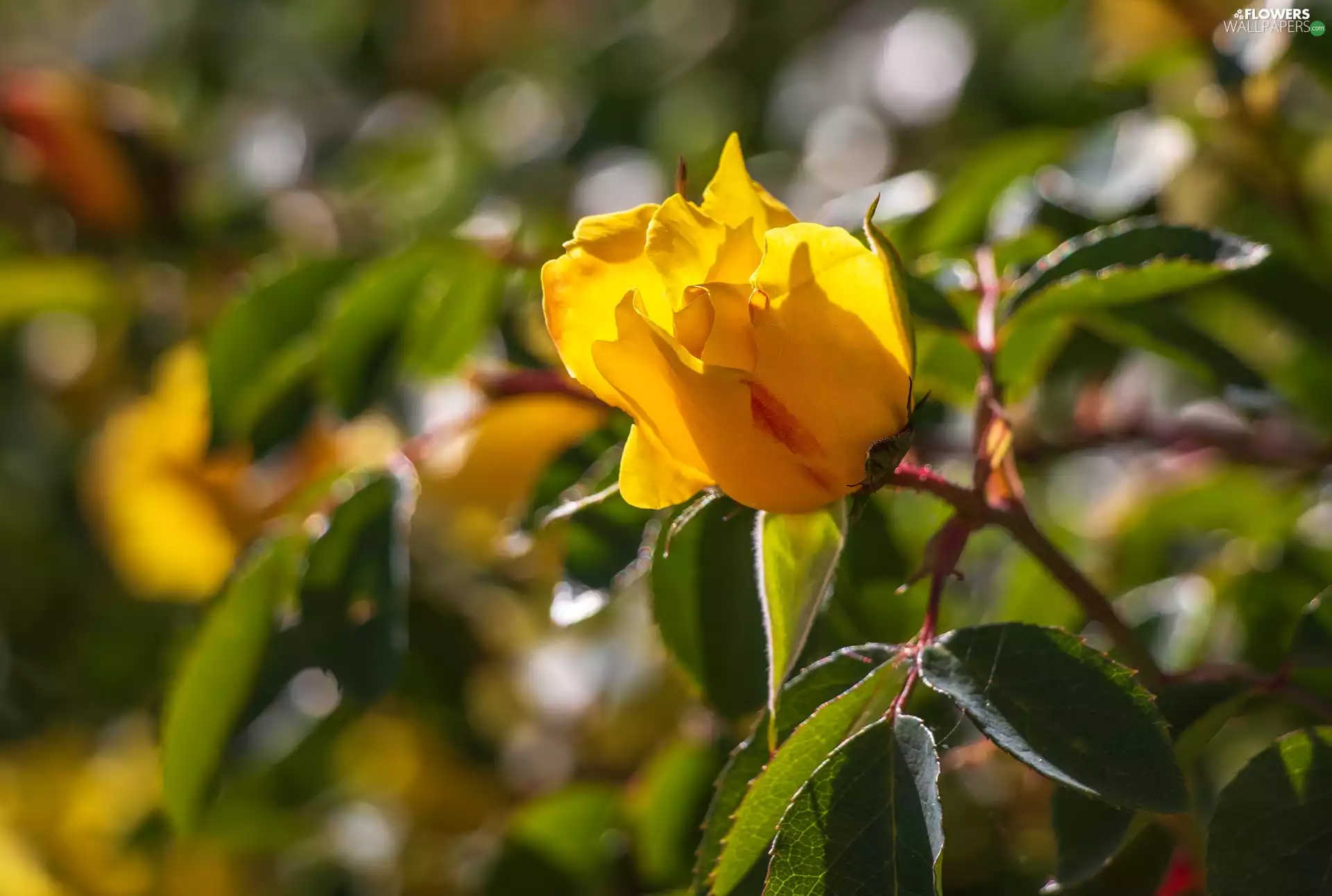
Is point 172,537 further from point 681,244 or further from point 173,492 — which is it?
point 681,244

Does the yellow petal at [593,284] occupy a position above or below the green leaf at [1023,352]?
above

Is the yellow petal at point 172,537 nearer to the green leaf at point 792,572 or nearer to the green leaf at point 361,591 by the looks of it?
the green leaf at point 361,591

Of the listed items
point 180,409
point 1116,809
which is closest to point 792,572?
point 1116,809

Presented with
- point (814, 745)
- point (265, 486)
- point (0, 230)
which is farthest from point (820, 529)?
point (0, 230)

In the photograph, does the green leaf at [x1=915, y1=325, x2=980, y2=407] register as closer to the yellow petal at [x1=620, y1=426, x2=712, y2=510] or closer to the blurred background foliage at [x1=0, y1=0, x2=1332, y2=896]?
the blurred background foliage at [x1=0, y1=0, x2=1332, y2=896]

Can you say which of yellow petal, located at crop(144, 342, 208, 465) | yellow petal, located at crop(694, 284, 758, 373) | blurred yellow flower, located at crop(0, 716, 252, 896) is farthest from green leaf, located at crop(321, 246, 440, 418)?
blurred yellow flower, located at crop(0, 716, 252, 896)

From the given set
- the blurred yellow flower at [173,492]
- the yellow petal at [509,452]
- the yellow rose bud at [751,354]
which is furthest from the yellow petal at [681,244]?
the blurred yellow flower at [173,492]
